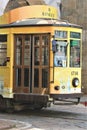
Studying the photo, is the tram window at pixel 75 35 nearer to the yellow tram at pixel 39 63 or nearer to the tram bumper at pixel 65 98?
the yellow tram at pixel 39 63

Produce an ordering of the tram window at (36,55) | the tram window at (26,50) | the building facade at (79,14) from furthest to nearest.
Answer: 1. the building facade at (79,14)
2. the tram window at (26,50)
3. the tram window at (36,55)

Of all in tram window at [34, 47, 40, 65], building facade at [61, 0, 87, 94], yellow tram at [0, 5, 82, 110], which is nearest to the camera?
yellow tram at [0, 5, 82, 110]

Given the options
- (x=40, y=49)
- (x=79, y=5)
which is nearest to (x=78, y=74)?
(x=40, y=49)

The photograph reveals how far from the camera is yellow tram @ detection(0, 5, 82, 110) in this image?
52.0 ft

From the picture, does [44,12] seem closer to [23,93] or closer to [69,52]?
[69,52]

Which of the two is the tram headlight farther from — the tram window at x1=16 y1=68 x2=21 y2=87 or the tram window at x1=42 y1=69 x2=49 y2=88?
the tram window at x1=16 y1=68 x2=21 y2=87

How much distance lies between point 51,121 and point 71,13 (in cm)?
1112

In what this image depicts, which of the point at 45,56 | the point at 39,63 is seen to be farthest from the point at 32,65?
the point at 45,56

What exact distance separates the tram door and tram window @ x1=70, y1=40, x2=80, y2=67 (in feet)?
2.77

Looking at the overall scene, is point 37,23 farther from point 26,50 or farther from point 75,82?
point 75,82

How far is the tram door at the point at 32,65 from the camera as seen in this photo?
15930 millimetres

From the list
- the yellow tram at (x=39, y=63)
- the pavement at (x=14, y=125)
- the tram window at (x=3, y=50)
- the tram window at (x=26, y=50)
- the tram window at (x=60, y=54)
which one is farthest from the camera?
the tram window at (x=3, y=50)

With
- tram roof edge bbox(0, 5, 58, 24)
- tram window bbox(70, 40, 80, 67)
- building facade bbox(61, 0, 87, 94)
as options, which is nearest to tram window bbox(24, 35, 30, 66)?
tram roof edge bbox(0, 5, 58, 24)

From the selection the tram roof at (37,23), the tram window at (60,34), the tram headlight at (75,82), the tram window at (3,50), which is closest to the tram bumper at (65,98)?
the tram headlight at (75,82)
